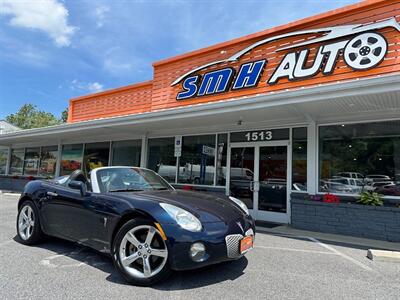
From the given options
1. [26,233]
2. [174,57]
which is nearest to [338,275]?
[26,233]

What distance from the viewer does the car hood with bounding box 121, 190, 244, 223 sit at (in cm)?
357

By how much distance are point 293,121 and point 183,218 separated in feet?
18.9

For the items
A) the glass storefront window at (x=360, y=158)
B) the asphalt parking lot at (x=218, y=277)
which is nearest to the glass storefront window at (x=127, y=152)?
the glass storefront window at (x=360, y=158)

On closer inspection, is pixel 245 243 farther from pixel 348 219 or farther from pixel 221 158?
pixel 221 158

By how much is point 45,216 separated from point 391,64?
7602 millimetres

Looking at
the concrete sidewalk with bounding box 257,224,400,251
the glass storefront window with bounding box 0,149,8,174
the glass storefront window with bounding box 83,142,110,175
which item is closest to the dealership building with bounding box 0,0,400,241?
the concrete sidewalk with bounding box 257,224,400,251

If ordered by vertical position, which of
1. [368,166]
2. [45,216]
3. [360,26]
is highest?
[360,26]

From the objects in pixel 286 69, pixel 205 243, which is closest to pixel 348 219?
pixel 286 69

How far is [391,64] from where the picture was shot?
7.05 metres

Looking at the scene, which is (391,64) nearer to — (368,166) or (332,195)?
(368,166)

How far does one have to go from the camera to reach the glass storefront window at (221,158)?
9643 millimetres

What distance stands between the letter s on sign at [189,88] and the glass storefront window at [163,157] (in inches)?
59.8

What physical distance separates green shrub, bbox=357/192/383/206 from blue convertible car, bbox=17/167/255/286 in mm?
3650

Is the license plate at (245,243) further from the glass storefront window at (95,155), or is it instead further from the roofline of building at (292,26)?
the glass storefront window at (95,155)
